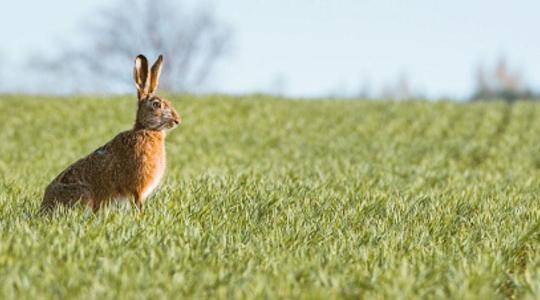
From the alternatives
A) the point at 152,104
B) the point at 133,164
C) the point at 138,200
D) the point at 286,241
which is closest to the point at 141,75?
the point at 152,104

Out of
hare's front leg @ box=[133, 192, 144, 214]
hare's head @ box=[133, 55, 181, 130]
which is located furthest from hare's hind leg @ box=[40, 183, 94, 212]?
hare's head @ box=[133, 55, 181, 130]

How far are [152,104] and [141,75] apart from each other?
0.75ft

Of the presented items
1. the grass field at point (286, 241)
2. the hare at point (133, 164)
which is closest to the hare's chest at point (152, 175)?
the hare at point (133, 164)

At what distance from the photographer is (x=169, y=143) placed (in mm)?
20078

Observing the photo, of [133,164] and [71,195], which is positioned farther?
[71,195]

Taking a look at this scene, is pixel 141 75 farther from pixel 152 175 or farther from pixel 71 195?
pixel 71 195

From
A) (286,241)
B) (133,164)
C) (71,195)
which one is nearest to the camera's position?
(286,241)

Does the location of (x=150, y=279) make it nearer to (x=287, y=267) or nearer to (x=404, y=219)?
(x=287, y=267)

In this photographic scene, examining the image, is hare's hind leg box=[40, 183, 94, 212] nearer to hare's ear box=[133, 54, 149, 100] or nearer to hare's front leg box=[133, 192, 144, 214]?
hare's front leg box=[133, 192, 144, 214]

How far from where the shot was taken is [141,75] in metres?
6.29

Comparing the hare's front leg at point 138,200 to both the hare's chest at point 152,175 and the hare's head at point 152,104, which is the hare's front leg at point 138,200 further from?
the hare's head at point 152,104

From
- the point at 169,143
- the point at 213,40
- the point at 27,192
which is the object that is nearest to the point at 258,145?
the point at 169,143

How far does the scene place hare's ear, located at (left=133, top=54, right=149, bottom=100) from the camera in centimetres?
613

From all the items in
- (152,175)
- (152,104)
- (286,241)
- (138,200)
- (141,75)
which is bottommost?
(286,241)
